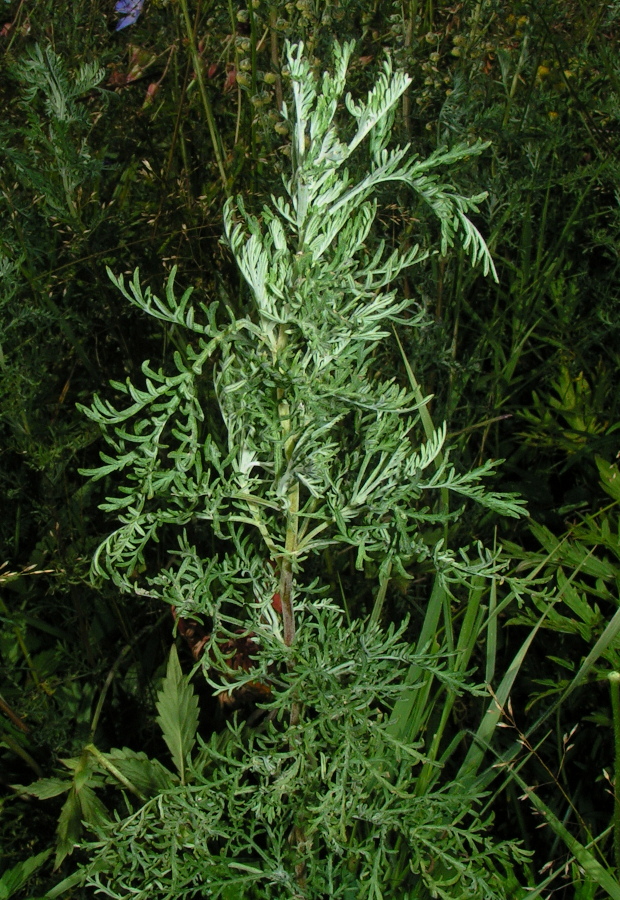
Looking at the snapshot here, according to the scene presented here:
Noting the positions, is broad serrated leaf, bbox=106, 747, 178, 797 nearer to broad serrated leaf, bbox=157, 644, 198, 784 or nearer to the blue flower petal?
broad serrated leaf, bbox=157, 644, 198, 784

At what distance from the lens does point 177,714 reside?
1.32 metres

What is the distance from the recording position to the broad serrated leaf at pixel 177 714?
1.30 m

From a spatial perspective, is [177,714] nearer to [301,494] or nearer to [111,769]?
[111,769]

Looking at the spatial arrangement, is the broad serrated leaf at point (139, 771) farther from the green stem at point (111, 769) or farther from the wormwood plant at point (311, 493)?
the wormwood plant at point (311, 493)

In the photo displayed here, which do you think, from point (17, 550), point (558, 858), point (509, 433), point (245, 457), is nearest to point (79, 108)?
point (17, 550)

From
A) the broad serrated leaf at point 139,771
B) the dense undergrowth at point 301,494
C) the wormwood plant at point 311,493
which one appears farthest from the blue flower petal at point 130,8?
the broad serrated leaf at point 139,771

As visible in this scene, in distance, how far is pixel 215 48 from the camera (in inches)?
84.4

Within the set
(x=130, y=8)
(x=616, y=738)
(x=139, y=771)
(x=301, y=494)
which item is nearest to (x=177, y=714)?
(x=139, y=771)

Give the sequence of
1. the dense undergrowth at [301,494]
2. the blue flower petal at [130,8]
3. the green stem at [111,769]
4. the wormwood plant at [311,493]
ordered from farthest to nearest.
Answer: the blue flower petal at [130,8] → the green stem at [111,769] → the dense undergrowth at [301,494] → the wormwood plant at [311,493]

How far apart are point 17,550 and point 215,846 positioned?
693 millimetres

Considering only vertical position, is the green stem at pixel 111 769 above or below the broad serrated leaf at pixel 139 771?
above

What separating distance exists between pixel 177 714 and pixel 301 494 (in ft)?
1.48

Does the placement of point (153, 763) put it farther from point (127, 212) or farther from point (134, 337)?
point (127, 212)

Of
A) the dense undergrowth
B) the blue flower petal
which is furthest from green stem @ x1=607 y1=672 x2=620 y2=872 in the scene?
the blue flower petal
